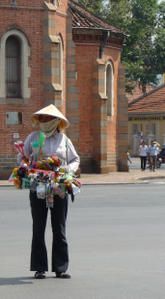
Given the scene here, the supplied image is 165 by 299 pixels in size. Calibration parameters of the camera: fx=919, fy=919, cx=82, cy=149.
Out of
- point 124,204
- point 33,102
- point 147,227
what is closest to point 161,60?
point 33,102

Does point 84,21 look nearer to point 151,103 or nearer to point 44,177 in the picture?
point 44,177

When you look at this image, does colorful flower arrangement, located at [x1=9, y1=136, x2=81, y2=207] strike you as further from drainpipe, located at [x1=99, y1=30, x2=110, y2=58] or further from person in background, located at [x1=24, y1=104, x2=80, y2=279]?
drainpipe, located at [x1=99, y1=30, x2=110, y2=58]

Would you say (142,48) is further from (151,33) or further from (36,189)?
(36,189)

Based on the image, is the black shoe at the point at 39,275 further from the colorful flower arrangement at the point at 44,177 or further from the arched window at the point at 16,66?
the arched window at the point at 16,66

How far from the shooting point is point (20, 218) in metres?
17.6

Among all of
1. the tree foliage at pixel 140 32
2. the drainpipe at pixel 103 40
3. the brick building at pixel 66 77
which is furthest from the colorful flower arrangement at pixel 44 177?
the tree foliage at pixel 140 32

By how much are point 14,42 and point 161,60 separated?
1393 inches

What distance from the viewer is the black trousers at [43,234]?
994 centimetres

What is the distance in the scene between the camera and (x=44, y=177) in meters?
9.92

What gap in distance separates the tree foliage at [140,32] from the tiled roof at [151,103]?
6.26 feet

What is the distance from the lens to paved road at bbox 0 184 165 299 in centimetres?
943

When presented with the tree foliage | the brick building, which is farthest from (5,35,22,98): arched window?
the tree foliage

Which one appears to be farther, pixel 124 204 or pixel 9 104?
pixel 9 104

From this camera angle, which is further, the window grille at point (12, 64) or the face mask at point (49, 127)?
the window grille at point (12, 64)
